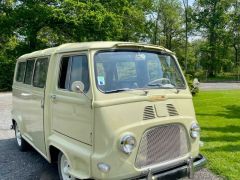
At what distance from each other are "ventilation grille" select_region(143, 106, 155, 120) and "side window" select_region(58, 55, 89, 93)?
0.86 m

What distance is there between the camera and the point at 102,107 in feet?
14.4

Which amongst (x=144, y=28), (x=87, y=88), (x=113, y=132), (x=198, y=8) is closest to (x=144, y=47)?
(x=87, y=88)

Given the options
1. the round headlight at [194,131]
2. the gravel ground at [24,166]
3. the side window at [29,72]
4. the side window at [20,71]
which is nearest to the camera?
the round headlight at [194,131]

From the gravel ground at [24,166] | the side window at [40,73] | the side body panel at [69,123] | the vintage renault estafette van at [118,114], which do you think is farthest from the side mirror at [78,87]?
the gravel ground at [24,166]

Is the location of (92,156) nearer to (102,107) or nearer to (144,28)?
(102,107)

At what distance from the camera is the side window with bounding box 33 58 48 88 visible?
6069 mm

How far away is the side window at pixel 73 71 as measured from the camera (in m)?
4.82

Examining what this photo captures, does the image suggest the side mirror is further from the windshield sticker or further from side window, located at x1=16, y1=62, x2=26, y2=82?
side window, located at x1=16, y1=62, x2=26, y2=82

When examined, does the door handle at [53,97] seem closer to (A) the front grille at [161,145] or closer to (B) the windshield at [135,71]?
(B) the windshield at [135,71]

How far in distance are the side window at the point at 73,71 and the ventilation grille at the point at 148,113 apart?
860 mm

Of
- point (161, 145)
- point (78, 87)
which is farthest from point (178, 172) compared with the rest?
point (78, 87)

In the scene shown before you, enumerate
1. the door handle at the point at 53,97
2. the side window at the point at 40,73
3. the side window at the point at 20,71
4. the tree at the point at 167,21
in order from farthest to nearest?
the tree at the point at 167,21, the side window at the point at 20,71, the side window at the point at 40,73, the door handle at the point at 53,97

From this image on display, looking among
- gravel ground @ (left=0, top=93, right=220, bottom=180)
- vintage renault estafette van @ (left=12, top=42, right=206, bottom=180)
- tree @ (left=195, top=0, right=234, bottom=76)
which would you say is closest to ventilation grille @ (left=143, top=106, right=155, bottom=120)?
vintage renault estafette van @ (left=12, top=42, right=206, bottom=180)

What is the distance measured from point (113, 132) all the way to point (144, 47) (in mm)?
1617
